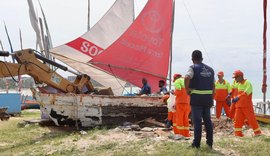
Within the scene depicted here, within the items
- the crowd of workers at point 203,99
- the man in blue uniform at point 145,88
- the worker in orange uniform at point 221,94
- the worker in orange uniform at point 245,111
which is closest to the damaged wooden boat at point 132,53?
the man in blue uniform at point 145,88

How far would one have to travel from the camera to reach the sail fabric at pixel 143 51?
13520mm

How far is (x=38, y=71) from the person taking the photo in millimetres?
10914

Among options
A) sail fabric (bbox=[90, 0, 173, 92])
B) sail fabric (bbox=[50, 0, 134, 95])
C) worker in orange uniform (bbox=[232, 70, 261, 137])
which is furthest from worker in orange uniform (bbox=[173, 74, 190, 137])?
sail fabric (bbox=[50, 0, 134, 95])

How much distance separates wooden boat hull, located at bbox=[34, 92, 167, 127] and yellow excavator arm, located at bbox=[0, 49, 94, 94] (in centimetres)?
53

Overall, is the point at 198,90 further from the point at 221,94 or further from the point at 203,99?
the point at 221,94

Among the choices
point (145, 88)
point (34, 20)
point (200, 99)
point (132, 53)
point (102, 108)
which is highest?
point (34, 20)

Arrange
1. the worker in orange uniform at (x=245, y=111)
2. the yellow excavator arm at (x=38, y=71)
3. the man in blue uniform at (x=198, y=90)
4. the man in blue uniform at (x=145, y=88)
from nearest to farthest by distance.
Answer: the man in blue uniform at (x=198, y=90) → the worker in orange uniform at (x=245, y=111) → the yellow excavator arm at (x=38, y=71) → the man in blue uniform at (x=145, y=88)

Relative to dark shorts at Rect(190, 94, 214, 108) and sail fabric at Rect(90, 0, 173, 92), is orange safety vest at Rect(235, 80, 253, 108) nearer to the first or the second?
dark shorts at Rect(190, 94, 214, 108)

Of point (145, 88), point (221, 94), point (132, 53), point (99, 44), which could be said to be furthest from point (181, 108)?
point (99, 44)

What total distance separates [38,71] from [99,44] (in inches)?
183

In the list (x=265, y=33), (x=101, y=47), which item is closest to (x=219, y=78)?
(x=265, y=33)

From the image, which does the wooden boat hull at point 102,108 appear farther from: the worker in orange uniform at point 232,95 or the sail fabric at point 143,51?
the sail fabric at point 143,51

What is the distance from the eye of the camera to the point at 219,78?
11.9 m

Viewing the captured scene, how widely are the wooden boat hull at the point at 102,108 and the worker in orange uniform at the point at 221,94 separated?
1.64 m
